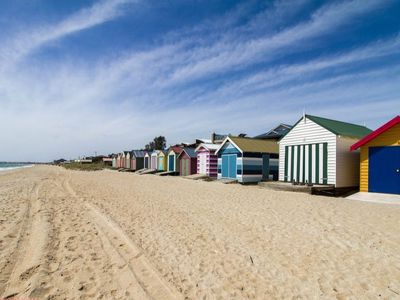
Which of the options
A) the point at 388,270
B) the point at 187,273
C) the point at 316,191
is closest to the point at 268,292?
the point at 187,273

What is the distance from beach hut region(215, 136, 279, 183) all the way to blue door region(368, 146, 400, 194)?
8.95m

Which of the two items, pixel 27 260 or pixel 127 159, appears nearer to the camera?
pixel 27 260

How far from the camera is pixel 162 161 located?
36.2 metres

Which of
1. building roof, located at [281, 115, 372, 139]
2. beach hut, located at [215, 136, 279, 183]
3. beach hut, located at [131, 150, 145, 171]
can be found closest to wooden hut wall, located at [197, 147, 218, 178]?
beach hut, located at [215, 136, 279, 183]

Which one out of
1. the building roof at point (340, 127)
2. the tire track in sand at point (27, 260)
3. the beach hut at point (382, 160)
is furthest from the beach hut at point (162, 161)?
the tire track in sand at point (27, 260)

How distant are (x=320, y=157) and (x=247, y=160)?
652cm

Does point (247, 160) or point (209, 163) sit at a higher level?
point (247, 160)

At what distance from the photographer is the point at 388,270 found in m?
4.45

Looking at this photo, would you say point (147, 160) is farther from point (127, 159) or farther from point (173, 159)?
point (127, 159)

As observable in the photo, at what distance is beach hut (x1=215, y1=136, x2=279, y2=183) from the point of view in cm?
2002

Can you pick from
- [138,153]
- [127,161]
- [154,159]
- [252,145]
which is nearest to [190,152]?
[252,145]

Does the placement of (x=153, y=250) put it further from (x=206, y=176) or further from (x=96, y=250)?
(x=206, y=176)

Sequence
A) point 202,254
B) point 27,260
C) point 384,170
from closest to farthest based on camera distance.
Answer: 1. point 27,260
2. point 202,254
3. point 384,170

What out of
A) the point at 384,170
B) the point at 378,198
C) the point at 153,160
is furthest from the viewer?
the point at 153,160
